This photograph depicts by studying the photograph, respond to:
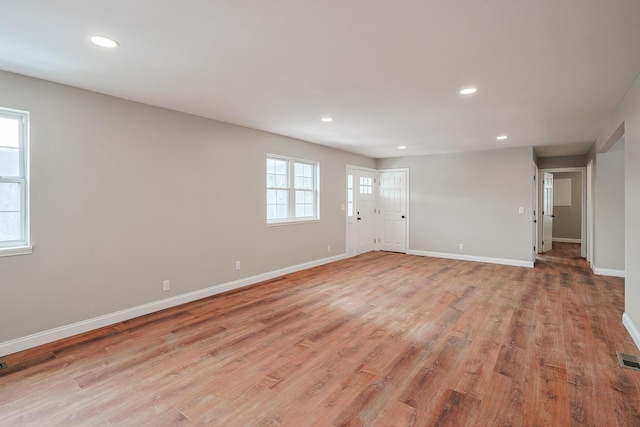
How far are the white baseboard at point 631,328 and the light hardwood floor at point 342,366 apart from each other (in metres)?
0.07

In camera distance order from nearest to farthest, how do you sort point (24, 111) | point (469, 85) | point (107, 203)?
point (24, 111) → point (469, 85) → point (107, 203)

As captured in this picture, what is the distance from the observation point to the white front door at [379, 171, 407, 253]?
7.88 metres

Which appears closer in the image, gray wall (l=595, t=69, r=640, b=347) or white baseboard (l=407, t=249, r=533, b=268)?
gray wall (l=595, t=69, r=640, b=347)

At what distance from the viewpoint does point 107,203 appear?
338cm

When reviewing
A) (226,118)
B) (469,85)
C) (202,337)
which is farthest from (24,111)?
(469,85)

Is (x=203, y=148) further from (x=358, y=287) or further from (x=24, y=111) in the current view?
(x=358, y=287)

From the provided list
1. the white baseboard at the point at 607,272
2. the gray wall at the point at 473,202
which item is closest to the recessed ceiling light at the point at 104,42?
the gray wall at the point at 473,202

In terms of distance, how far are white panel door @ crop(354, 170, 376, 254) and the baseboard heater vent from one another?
5200mm

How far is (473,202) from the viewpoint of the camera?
6910mm

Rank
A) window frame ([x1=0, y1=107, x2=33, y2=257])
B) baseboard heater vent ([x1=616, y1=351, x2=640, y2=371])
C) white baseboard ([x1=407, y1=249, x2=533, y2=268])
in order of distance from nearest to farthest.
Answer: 1. baseboard heater vent ([x1=616, y1=351, x2=640, y2=371])
2. window frame ([x1=0, y1=107, x2=33, y2=257])
3. white baseboard ([x1=407, y1=249, x2=533, y2=268])

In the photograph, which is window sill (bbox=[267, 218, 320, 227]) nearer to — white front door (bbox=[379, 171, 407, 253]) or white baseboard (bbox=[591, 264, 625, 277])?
white front door (bbox=[379, 171, 407, 253])

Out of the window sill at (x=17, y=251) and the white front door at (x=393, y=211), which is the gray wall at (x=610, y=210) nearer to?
the white front door at (x=393, y=211)

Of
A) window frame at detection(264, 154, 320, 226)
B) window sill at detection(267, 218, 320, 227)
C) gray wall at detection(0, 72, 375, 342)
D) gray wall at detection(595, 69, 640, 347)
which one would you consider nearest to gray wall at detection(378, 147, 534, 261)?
window frame at detection(264, 154, 320, 226)

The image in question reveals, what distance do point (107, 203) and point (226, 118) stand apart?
5.98 feet
